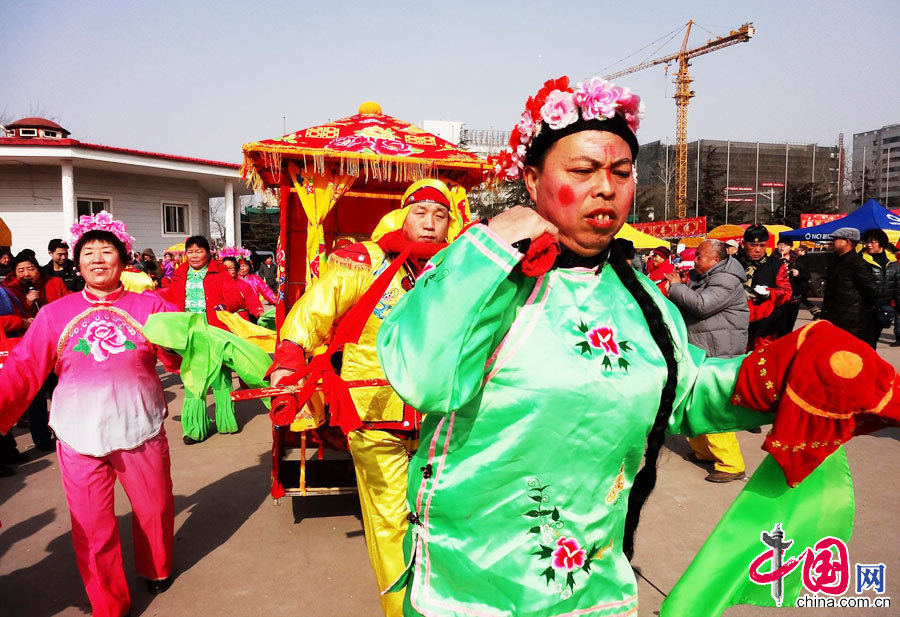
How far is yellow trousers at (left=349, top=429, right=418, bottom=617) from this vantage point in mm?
2811

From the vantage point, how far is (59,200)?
47.6 ft

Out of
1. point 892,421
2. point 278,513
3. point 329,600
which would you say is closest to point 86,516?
point 329,600

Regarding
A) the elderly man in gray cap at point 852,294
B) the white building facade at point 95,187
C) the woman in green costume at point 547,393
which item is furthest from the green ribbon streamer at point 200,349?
the white building facade at point 95,187

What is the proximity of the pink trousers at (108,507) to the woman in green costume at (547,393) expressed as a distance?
87.6 inches

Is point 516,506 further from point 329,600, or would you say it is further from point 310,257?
point 310,257

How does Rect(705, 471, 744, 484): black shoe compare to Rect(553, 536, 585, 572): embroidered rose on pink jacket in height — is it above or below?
below

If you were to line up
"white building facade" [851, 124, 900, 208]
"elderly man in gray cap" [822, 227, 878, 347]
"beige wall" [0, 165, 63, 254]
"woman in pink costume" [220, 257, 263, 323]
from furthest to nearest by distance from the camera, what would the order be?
"white building facade" [851, 124, 900, 208]
"beige wall" [0, 165, 63, 254]
"woman in pink costume" [220, 257, 263, 323]
"elderly man in gray cap" [822, 227, 878, 347]

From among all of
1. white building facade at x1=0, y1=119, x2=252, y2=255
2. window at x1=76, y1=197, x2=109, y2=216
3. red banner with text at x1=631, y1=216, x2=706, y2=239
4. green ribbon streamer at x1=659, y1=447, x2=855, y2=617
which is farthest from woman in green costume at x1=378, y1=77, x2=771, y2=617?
red banner with text at x1=631, y1=216, x2=706, y2=239

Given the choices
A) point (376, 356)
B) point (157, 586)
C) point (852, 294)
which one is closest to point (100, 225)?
point (376, 356)

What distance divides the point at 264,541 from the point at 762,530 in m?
3.33

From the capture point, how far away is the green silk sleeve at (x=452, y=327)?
1.07m

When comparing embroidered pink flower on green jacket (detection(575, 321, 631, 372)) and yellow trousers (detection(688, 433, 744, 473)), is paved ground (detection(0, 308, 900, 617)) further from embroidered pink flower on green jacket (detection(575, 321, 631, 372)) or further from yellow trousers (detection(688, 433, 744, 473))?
embroidered pink flower on green jacket (detection(575, 321, 631, 372))

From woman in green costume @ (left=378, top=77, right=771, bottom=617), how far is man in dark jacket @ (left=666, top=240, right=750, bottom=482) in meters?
3.84

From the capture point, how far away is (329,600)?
3.20 m
